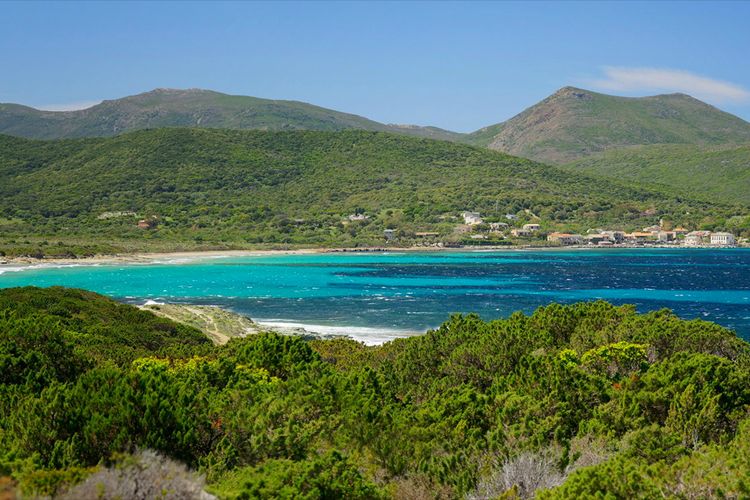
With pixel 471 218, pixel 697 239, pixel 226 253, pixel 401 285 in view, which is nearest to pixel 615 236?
pixel 697 239

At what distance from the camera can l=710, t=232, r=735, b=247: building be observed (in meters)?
164

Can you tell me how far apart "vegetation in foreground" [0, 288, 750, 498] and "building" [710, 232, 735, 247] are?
160107mm

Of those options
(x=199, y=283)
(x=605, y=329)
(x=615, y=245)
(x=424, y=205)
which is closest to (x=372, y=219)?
(x=424, y=205)

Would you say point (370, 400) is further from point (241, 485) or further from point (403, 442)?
point (241, 485)

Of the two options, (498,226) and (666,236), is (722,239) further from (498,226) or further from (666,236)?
(498,226)

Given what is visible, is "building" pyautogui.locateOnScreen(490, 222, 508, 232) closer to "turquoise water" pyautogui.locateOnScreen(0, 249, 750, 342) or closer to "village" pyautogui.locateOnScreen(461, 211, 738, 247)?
"village" pyautogui.locateOnScreen(461, 211, 738, 247)

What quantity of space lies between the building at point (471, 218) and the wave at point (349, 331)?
12019 centimetres

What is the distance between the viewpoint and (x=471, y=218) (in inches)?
6708

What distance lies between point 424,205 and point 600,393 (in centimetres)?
16640

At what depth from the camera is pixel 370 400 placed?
13.3 meters

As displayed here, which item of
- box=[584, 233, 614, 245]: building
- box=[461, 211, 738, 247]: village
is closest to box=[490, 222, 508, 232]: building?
box=[461, 211, 738, 247]: village

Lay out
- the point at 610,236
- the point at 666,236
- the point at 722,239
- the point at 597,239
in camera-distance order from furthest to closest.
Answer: the point at 666,236 → the point at 610,236 → the point at 597,239 → the point at 722,239

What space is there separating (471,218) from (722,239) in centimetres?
5634

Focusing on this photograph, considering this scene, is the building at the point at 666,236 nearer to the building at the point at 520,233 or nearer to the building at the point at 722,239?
the building at the point at 722,239
